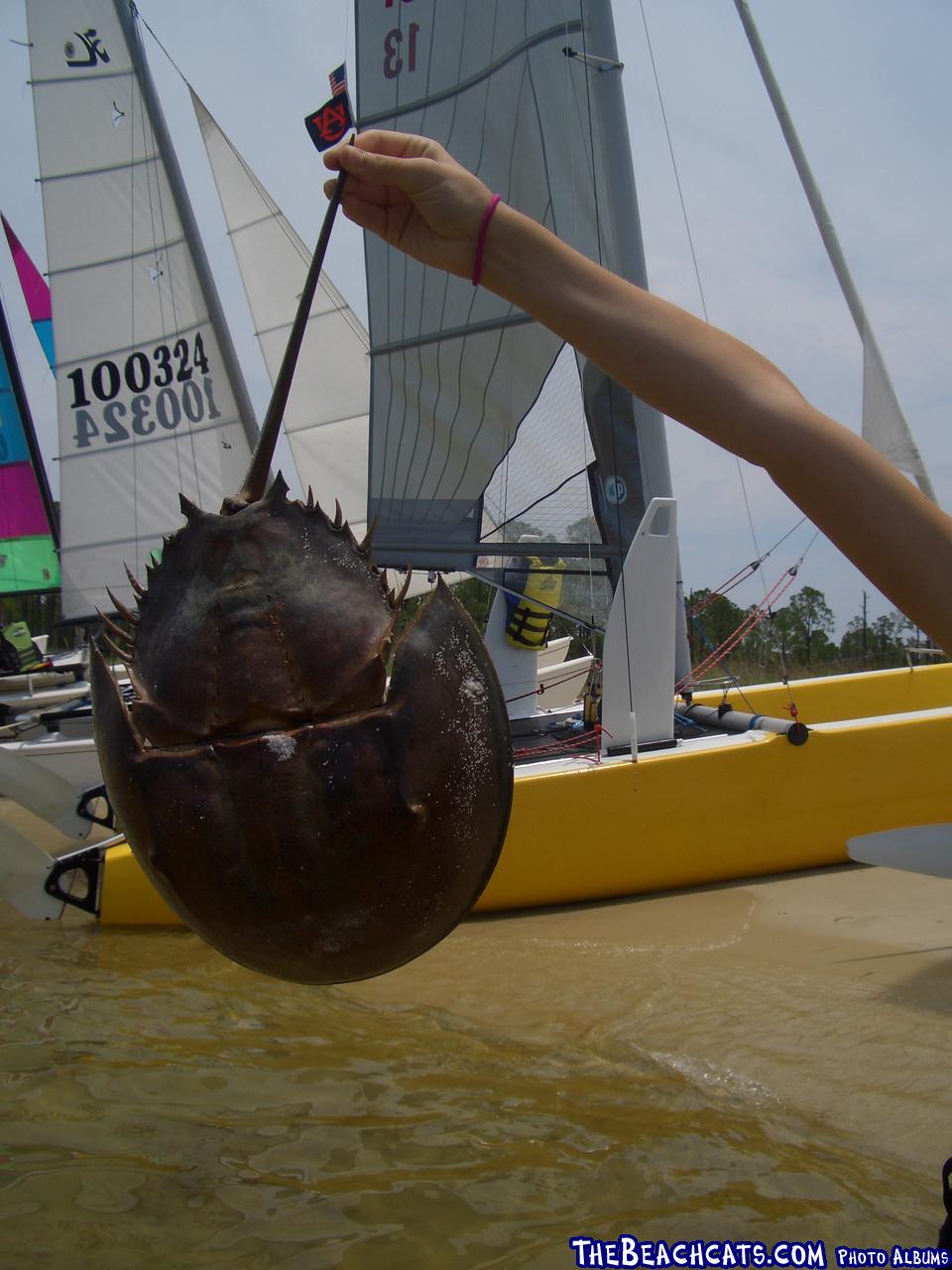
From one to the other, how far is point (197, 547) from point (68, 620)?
10.2 meters

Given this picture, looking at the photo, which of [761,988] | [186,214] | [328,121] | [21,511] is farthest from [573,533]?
[21,511]

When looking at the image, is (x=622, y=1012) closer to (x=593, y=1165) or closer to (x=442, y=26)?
(x=593, y=1165)

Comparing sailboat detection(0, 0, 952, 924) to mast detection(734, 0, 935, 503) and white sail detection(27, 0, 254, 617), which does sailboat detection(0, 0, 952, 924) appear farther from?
white sail detection(27, 0, 254, 617)

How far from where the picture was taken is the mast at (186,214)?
31.9 ft

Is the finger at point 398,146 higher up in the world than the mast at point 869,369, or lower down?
lower down

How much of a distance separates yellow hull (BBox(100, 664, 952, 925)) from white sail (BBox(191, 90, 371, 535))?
855 cm

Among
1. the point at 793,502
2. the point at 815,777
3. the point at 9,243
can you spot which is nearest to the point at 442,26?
the point at 815,777

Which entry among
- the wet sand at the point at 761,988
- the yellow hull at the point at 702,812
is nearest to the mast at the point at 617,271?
the yellow hull at the point at 702,812

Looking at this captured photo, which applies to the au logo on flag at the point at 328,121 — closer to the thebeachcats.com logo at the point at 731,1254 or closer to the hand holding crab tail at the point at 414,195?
the hand holding crab tail at the point at 414,195

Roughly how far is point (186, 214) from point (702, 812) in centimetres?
842

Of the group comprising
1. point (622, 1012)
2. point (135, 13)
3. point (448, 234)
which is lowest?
point (622, 1012)

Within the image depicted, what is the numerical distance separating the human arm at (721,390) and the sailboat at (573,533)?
3844 mm

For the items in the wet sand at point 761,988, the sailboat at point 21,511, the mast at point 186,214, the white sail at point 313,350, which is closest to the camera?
the wet sand at point 761,988

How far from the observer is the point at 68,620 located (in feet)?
34.6
